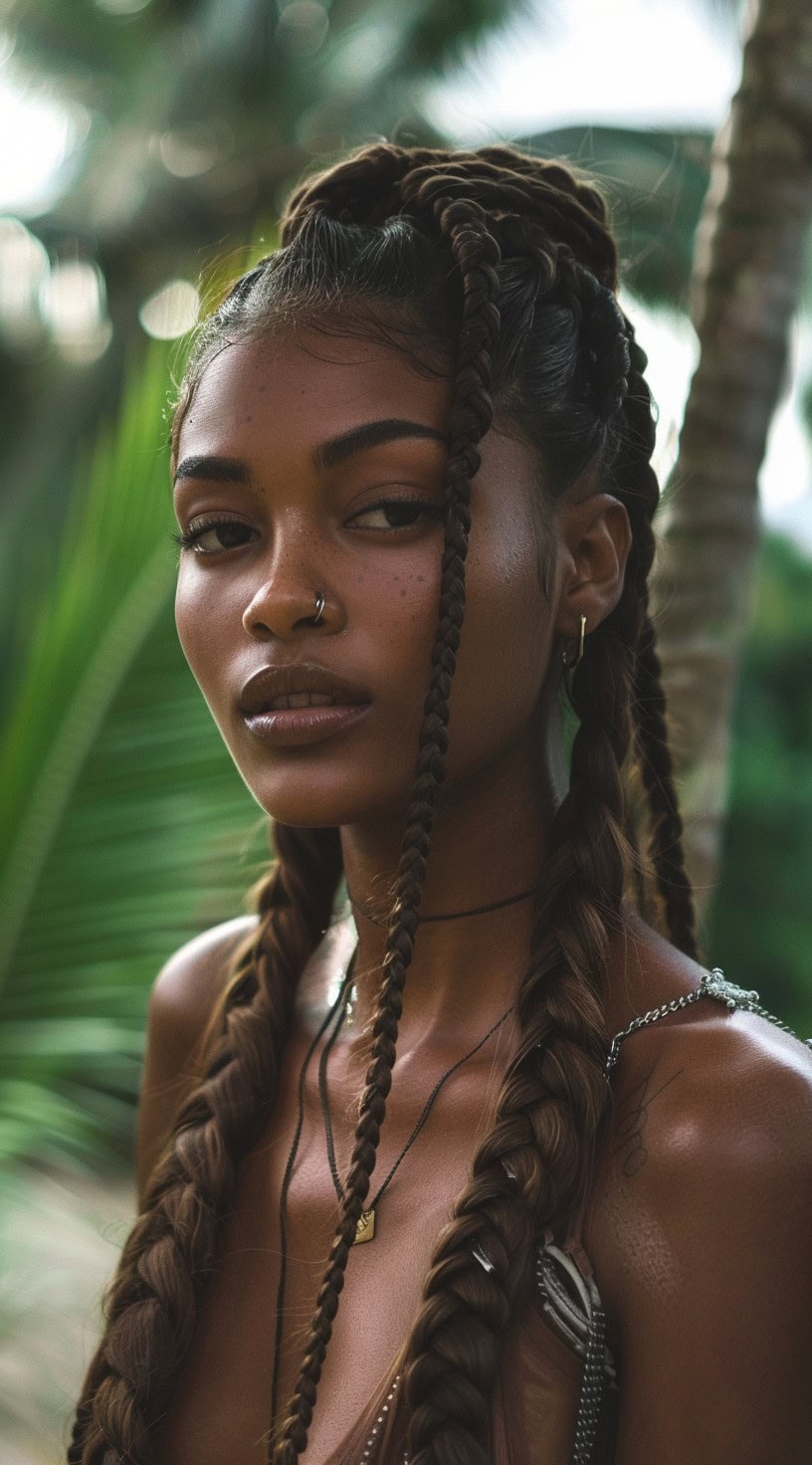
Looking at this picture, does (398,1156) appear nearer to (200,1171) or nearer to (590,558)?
(200,1171)

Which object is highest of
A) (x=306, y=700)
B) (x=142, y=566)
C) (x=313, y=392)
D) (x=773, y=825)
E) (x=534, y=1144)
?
(x=773, y=825)

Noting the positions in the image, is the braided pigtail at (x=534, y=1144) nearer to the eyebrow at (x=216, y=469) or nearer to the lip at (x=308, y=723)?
the lip at (x=308, y=723)

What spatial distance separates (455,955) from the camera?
204 cm

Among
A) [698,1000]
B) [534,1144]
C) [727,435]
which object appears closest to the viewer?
[534,1144]

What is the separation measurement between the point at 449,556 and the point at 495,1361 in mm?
899

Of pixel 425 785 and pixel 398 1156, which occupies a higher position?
pixel 425 785

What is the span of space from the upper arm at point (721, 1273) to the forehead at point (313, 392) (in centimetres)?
87

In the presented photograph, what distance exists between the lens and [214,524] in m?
1.96

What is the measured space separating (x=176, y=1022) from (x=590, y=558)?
1113 mm

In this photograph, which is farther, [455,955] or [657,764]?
[657,764]

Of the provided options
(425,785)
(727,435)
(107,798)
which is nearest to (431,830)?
(425,785)

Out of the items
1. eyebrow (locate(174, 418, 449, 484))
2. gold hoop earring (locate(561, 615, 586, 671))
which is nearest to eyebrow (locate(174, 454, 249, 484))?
eyebrow (locate(174, 418, 449, 484))

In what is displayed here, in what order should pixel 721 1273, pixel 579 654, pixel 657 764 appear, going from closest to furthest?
pixel 721 1273 < pixel 579 654 < pixel 657 764

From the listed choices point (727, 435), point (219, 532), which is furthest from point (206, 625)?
point (727, 435)
